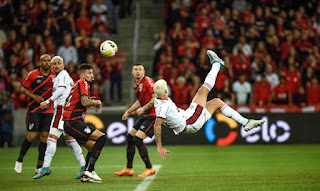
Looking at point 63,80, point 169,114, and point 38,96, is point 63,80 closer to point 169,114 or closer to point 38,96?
point 38,96

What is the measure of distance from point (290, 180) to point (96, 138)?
3.33m

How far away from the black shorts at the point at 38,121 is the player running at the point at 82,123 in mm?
Answer: 1643

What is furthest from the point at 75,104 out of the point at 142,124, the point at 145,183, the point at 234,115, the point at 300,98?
the point at 300,98

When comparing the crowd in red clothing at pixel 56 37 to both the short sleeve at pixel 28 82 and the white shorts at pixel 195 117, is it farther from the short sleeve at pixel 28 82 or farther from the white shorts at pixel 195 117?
the white shorts at pixel 195 117

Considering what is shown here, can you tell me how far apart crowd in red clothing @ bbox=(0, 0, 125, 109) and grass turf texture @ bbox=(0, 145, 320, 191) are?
9.17ft

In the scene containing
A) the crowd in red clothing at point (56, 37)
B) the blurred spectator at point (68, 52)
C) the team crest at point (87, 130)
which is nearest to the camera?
the team crest at point (87, 130)

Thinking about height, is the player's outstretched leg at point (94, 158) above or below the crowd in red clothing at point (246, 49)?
below

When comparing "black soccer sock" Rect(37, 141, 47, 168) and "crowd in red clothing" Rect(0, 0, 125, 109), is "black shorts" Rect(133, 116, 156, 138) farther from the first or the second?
"crowd in red clothing" Rect(0, 0, 125, 109)

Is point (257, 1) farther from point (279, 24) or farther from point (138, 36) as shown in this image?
point (138, 36)

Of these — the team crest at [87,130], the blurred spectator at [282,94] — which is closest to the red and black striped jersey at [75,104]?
the team crest at [87,130]

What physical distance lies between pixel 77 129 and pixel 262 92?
951cm

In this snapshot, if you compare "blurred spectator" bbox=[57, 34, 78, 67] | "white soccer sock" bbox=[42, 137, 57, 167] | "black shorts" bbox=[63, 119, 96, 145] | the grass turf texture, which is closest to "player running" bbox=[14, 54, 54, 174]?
the grass turf texture

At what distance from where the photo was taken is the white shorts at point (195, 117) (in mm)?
9867

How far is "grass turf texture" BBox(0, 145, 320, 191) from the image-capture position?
9.12 meters
